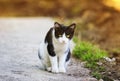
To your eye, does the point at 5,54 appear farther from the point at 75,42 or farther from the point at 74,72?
the point at 75,42

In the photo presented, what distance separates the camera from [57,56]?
11.0 m

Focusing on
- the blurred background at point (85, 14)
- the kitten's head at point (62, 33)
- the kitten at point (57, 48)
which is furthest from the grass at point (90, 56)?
the kitten's head at point (62, 33)

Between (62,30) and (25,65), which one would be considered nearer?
(62,30)

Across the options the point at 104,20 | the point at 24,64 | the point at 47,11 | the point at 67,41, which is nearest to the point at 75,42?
the point at 24,64

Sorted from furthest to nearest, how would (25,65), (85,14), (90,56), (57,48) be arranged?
1. (85,14)
2. (90,56)
3. (25,65)
4. (57,48)

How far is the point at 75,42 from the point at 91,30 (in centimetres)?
579

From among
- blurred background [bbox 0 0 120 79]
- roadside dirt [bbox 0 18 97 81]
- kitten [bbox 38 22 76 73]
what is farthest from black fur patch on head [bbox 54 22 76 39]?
blurred background [bbox 0 0 120 79]

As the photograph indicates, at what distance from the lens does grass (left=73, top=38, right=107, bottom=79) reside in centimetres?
1163

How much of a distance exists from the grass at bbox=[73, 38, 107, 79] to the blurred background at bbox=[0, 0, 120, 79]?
504mm

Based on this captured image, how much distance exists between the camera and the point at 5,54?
13.5m

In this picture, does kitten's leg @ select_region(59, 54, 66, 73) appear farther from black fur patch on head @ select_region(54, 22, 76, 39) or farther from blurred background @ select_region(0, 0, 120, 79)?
blurred background @ select_region(0, 0, 120, 79)

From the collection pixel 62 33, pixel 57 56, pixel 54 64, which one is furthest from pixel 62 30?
pixel 54 64

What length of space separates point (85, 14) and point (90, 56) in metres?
14.6

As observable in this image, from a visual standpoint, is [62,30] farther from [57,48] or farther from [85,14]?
[85,14]
